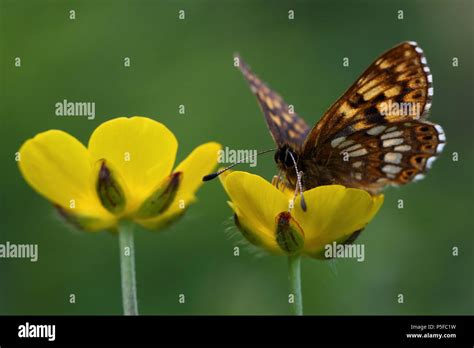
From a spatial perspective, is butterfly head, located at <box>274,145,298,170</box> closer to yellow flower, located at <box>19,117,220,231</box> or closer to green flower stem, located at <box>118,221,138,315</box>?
yellow flower, located at <box>19,117,220,231</box>

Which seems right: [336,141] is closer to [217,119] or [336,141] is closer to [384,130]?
[384,130]

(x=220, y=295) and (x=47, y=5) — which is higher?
(x=47, y=5)

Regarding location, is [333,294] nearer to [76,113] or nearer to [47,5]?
[76,113]

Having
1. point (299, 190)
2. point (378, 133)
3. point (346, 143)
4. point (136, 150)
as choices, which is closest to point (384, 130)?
point (378, 133)

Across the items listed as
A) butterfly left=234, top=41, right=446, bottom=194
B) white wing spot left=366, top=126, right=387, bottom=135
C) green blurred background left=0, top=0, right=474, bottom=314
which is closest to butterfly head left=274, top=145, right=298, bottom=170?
butterfly left=234, top=41, right=446, bottom=194
